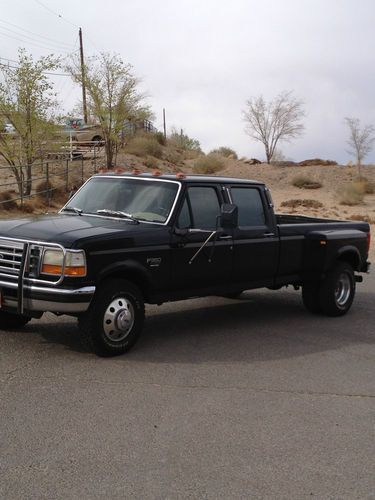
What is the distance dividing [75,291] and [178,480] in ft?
8.24

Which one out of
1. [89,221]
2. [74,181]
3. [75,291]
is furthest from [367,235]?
[74,181]

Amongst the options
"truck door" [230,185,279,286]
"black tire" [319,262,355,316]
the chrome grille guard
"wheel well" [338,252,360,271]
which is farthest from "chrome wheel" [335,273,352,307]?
the chrome grille guard

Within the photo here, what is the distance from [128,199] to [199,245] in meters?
0.96

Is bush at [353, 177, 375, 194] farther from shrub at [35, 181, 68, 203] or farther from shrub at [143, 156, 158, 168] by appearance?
shrub at [35, 181, 68, 203]

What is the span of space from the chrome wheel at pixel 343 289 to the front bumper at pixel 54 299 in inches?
169

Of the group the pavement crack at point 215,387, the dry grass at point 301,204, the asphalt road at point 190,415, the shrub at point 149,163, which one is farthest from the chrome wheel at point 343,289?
Result: the shrub at point 149,163

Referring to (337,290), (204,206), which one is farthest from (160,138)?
(204,206)

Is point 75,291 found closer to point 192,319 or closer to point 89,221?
point 89,221

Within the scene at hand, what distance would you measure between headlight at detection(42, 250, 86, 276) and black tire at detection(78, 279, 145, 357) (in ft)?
1.13

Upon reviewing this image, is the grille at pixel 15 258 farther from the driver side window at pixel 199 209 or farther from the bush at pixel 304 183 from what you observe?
the bush at pixel 304 183

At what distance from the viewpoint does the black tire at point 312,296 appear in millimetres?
8953

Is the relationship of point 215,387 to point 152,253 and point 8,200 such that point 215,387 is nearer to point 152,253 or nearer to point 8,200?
point 152,253

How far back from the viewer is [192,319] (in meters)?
8.48

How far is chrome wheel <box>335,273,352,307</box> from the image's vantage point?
912 centimetres
